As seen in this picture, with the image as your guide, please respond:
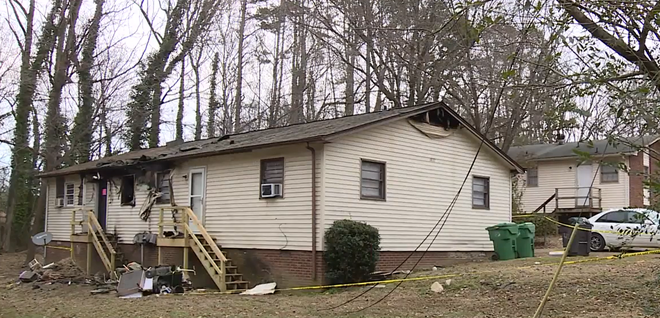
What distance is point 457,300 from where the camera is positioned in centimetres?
1215

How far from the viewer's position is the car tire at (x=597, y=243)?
20.8 meters

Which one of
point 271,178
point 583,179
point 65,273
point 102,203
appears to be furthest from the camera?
point 583,179

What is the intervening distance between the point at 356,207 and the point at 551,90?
8.07 m

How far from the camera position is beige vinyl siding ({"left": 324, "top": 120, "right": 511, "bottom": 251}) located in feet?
50.8

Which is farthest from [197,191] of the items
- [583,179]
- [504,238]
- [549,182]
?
[549,182]

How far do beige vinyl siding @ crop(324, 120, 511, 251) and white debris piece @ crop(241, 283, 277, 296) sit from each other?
1977mm

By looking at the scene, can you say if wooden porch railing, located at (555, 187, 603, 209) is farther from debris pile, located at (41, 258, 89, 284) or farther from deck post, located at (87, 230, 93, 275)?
debris pile, located at (41, 258, 89, 284)

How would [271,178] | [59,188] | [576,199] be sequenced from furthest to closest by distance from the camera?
[576,199] < [59,188] < [271,178]

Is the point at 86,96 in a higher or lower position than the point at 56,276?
higher

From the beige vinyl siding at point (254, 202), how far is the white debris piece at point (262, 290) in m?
0.92

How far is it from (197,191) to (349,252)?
560cm

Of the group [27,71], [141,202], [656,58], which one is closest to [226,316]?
[656,58]

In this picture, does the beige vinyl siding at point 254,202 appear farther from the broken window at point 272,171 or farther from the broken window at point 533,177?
the broken window at point 533,177

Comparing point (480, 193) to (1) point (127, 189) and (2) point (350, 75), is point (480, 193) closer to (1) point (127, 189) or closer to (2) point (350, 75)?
(1) point (127, 189)
